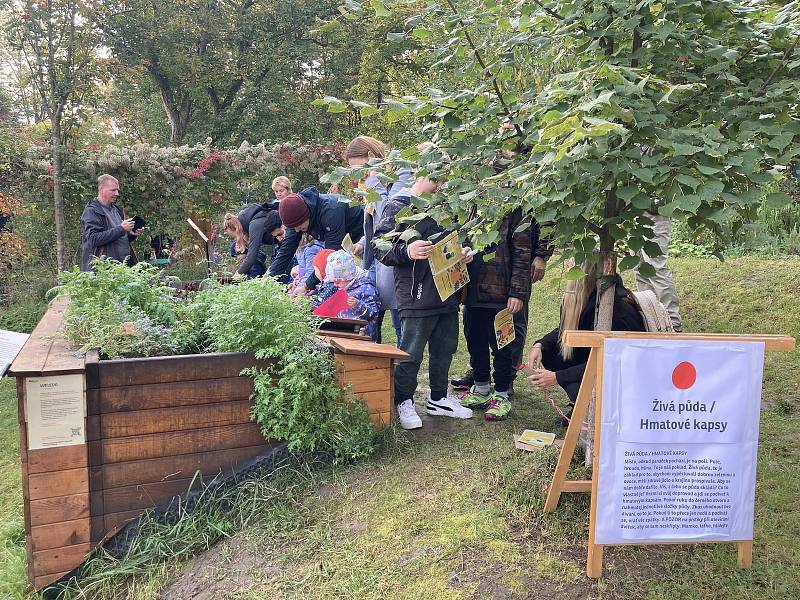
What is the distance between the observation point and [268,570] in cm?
276

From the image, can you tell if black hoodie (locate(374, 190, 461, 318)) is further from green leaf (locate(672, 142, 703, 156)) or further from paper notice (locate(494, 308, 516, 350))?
green leaf (locate(672, 142, 703, 156))

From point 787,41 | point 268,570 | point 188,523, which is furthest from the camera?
point 188,523

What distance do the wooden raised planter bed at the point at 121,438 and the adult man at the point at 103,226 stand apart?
331cm

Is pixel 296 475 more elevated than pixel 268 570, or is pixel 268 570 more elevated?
pixel 296 475

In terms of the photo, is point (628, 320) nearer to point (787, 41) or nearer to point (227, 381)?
point (787, 41)

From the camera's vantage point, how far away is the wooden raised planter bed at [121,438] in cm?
288

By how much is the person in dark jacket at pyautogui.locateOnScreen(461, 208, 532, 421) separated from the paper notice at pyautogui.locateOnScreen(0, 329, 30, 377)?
2.56 m

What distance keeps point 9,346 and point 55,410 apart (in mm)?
452

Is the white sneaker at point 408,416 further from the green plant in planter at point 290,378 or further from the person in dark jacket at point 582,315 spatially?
the person in dark jacket at point 582,315

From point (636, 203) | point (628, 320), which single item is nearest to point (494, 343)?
point (628, 320)

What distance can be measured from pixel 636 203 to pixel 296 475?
220 centimetres

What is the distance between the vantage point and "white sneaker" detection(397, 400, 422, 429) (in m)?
3.90

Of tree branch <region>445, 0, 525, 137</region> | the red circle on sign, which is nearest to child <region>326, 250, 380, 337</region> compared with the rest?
tree branch <region>445, 0, 525, 137</region>

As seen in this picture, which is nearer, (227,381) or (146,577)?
(146,577)
